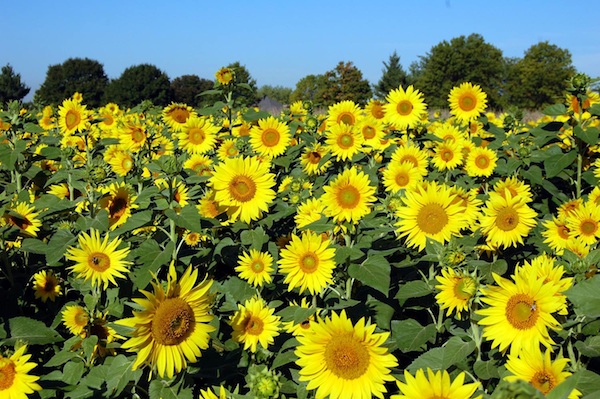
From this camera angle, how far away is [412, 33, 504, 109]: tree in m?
58.2

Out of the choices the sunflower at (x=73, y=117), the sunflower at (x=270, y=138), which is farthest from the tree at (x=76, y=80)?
the sunflower at (x=270, y=138)

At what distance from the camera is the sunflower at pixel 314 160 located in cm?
512

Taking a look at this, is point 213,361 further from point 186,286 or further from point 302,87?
point 302,87

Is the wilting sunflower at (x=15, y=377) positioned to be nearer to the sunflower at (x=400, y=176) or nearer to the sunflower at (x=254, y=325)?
the sunflower at (x=254, y=325)

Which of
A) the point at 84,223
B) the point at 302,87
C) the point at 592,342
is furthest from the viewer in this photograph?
the point at 302,87

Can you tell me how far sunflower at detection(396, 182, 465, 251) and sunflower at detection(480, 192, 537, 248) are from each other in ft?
0.90

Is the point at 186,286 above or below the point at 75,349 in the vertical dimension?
above

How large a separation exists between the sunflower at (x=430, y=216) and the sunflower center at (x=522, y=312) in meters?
0.90

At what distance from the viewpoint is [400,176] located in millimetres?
4828

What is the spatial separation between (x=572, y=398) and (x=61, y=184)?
427 cm

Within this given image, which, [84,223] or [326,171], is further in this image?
[326,171]

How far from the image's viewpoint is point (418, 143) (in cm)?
619

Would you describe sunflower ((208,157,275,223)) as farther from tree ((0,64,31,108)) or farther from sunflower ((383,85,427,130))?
tree ((0,64,31,108))

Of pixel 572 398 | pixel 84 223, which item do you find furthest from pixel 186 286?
pixel 84 223
